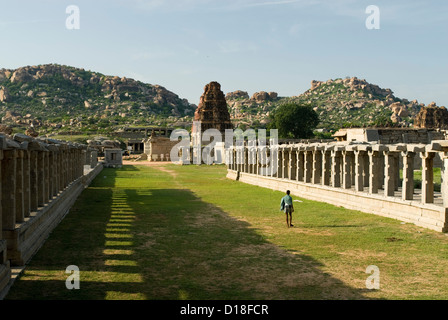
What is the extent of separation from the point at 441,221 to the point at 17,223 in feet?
43.7

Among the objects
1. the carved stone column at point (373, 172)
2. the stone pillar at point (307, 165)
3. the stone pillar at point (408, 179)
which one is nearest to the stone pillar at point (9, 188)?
the stone pillar at point (408, 179)

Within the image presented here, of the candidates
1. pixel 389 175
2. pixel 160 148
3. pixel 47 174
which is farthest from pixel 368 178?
pixel 160 148

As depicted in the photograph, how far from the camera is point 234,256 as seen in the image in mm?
11820

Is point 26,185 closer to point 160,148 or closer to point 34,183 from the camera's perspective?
point 34,183

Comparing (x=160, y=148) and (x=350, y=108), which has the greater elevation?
(x=350, y=108)

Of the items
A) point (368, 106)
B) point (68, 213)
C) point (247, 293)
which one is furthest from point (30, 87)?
point (247, 293)

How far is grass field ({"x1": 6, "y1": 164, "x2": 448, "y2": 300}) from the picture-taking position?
8.77m

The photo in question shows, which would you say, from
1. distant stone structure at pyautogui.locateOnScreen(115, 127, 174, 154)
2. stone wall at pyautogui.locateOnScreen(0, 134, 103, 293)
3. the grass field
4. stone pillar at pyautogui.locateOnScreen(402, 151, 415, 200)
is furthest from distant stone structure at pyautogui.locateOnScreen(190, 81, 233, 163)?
stone pillar at pyautogui.locateOnScreen(402, 151, 415, 200)

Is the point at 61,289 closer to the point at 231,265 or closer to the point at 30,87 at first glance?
the point at 231,265

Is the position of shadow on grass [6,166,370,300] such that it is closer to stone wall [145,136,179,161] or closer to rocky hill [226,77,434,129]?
stone wall [145,136,179,161]

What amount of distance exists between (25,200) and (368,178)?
728 inches

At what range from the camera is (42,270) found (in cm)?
1005

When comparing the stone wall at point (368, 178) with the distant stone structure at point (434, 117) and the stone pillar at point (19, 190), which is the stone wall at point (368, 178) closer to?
the stone pillar at point (19, 190)

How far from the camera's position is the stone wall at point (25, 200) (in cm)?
1026
